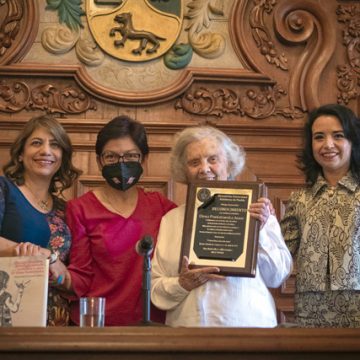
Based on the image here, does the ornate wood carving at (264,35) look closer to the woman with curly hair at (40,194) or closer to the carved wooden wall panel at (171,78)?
the carved wooden wall panel at (171,78)

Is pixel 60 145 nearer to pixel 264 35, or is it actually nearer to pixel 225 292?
pixel 225 292

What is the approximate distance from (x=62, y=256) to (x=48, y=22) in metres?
1.69

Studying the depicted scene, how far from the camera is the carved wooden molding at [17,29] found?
3818mm

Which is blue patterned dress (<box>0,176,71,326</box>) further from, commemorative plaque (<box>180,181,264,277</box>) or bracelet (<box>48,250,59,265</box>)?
commemorative plaque (<box>180,181,264,277</box>)

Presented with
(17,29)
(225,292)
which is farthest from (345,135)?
(17,29)

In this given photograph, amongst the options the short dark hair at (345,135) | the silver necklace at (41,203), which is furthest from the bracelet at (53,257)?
the short dark hair at (345,135)

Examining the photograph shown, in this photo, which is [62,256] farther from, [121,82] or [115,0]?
[115,0]

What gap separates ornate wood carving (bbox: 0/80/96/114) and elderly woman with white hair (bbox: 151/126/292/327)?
1.41 m

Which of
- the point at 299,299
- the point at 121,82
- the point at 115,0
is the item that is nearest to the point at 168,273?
the point at 299,299

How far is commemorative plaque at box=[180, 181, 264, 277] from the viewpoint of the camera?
2.23 meters

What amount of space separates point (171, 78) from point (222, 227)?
171 centimetres

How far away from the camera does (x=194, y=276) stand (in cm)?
224

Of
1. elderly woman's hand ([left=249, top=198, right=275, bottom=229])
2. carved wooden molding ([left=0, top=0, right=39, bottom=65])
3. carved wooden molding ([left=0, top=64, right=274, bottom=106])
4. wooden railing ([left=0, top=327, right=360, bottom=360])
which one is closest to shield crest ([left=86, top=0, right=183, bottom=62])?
carved wooden molding ([left=0, top=64, right=274, bottom=106])

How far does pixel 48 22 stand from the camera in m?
3.88
